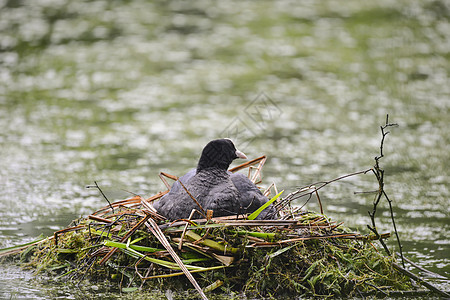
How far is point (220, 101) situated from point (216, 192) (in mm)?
5764

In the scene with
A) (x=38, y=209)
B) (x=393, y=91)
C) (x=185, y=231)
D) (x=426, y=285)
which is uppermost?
(x=185, y=231)

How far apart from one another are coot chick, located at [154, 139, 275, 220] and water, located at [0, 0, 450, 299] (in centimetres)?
74

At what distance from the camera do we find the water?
5797 millimetres

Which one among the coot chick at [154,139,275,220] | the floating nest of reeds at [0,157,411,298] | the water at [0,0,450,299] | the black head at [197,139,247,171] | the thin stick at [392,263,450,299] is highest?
the black head at [197,139,247,171]

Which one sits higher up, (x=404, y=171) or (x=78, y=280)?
(x=78, y=280)

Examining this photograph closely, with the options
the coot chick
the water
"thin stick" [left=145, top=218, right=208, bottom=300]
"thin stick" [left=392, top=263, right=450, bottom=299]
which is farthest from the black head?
"thin stick" [left=392, top=263, right=450, bottom=299]

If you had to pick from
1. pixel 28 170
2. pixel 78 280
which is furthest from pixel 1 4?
pixel 78 280

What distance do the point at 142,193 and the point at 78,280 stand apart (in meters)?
2.28

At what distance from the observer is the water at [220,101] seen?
228 inches

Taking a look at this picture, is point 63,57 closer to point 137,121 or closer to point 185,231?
point 137,121

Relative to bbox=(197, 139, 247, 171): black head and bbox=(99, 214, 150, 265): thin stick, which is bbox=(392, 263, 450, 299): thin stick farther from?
bbox=(99, 214, 150, 265): thin stick

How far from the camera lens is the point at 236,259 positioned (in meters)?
3.53

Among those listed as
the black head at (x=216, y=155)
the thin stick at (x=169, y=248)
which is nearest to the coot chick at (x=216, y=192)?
the black head at (x=216, y=155)

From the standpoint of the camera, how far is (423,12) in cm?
1291
